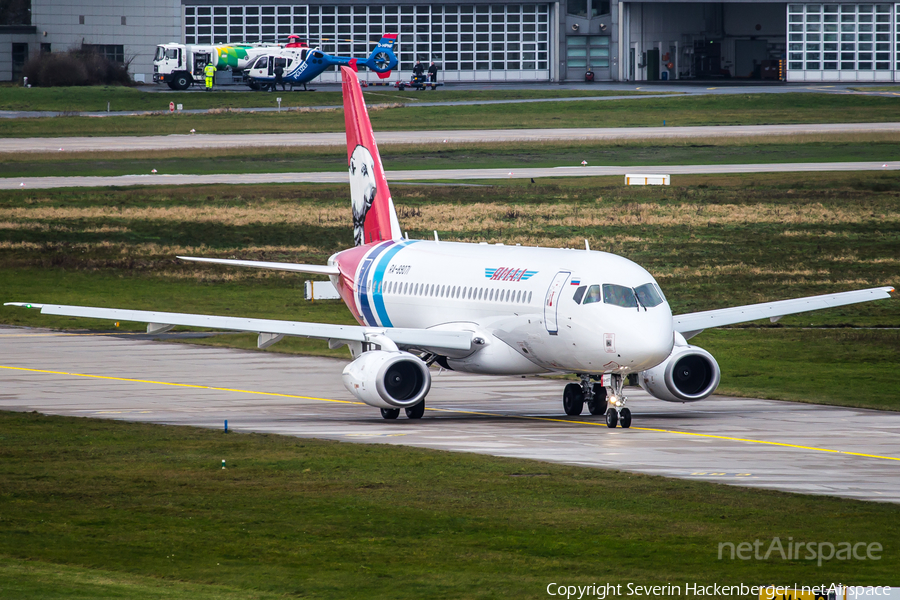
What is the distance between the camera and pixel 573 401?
3650cm

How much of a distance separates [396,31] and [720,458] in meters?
134

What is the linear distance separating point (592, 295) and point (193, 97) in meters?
112

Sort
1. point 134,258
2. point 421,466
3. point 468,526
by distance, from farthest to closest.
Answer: point 134,258
point 421,466
point 468,526

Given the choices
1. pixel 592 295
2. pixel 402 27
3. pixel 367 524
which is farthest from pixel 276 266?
pixel 402 27

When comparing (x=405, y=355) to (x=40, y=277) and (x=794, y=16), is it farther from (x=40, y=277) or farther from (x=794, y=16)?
(x=794, y=16)

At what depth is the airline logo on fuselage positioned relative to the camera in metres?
36.1

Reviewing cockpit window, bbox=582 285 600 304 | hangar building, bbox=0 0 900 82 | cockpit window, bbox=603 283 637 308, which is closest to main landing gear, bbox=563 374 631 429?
cockpit window, bbox=582 285 600 304

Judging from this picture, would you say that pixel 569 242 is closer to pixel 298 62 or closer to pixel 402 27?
pixel 298 62

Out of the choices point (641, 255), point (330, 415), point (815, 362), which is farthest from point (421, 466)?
point (641, 255)

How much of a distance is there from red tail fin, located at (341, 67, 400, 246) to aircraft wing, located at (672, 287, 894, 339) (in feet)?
36.7

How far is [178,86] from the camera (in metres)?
149

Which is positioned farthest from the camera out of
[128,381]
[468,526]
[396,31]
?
[396,31]

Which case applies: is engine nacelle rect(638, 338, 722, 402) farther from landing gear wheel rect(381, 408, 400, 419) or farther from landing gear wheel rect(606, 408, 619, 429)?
landing gear wheel rect(381, 408, 400, 419)

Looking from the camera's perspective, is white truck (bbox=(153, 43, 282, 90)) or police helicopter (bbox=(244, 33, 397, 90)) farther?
white truck (bbox=(153, 43, 282, 90))
